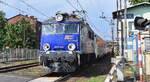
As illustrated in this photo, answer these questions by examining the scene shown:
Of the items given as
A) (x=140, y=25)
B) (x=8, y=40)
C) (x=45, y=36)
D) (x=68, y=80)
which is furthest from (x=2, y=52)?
(x=8, y=40)

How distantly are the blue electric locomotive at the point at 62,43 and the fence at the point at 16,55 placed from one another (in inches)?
779

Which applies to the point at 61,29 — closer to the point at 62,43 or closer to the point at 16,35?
the point at 62,43

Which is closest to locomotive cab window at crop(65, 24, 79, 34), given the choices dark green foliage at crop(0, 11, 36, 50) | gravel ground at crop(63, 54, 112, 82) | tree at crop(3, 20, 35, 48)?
gravel ground at crop(63, 54, 112, 82)

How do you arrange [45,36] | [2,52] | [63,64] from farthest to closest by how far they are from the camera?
[2,52], [45,36], [63,64]

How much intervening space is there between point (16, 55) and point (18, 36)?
30.6m

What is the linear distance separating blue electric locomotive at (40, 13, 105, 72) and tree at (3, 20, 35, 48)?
52382 mm

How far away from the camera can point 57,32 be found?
1758cm

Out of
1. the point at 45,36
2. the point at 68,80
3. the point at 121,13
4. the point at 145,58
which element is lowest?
the point at 68,80

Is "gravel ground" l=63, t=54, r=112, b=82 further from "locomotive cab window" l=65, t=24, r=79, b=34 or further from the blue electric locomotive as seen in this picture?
"locomotive cab window" l=65, t=24, r=79, b=34

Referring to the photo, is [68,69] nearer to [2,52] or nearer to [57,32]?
[57,32]

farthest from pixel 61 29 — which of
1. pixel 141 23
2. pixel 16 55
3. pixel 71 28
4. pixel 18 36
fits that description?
pixel 18 36

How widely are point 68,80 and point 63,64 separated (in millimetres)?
1409

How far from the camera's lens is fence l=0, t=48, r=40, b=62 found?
120ft

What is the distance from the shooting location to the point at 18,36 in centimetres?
7281
